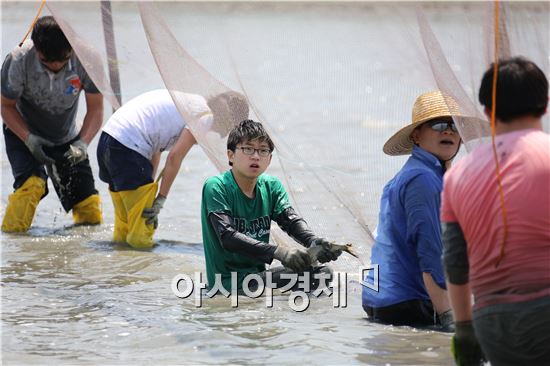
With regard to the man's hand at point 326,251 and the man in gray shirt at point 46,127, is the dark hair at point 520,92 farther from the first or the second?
the man in gray shirt at point 46,127

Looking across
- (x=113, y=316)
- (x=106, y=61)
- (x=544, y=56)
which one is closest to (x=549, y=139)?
(x=544, y=56)

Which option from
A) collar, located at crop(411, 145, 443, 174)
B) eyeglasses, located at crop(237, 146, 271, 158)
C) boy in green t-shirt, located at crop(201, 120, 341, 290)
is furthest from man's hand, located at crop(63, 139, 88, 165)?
collar, located at crop(411, 145, 443, 174)

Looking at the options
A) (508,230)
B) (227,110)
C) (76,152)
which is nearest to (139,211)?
(76,152)

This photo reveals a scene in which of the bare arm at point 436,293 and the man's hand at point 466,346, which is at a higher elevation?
the bare arm at point 436,293

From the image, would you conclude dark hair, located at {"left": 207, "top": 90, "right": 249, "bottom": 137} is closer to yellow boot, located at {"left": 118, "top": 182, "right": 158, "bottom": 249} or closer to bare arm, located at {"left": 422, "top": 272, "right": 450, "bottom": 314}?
yellow boot, located at {"left": 118, "top": 182, "right": 158, "bottom": 249}

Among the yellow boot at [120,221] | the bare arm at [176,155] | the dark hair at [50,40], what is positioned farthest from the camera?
the yellow boot at [120,221]

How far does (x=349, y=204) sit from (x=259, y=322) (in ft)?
2.81

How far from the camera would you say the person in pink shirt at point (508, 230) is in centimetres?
332

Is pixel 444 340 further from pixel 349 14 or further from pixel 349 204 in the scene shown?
pixel 349 14

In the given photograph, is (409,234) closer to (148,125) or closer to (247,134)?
(247,134)

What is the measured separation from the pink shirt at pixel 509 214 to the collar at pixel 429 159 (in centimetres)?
144

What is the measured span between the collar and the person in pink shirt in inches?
56.1

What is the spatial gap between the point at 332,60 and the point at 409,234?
1136 millimetres

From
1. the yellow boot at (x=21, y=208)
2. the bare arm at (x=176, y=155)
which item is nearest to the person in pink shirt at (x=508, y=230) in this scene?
the bare arm at (x=176, y=155)
